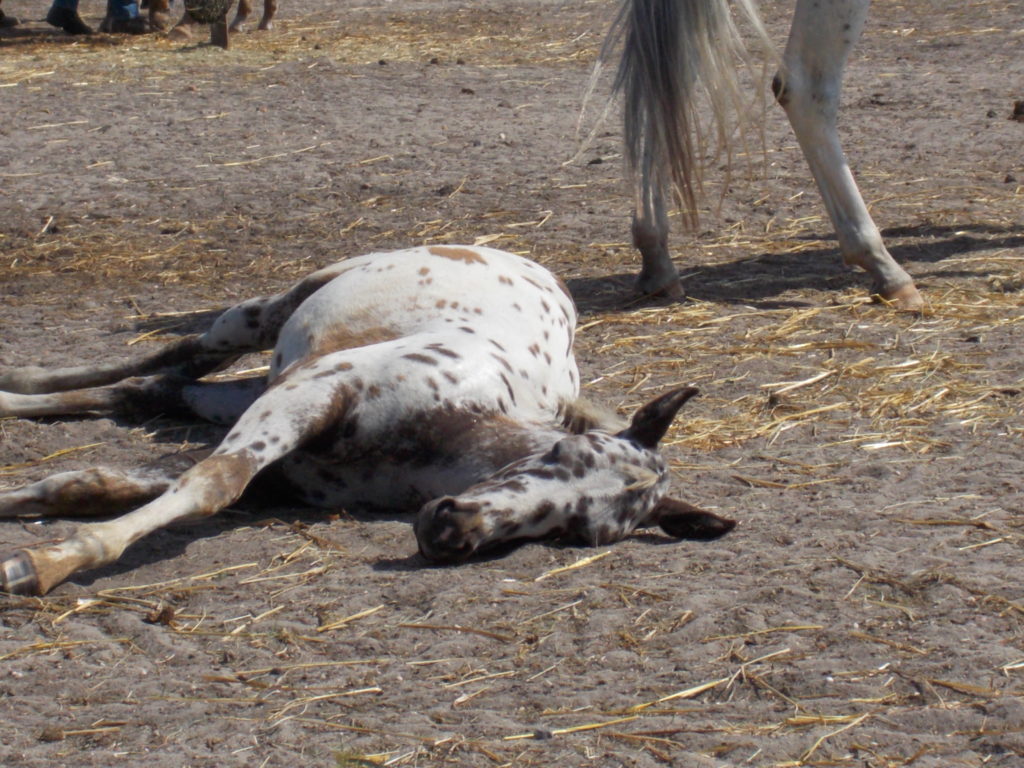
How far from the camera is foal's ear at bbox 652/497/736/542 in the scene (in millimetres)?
3232

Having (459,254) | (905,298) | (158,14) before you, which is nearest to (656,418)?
(459,254)

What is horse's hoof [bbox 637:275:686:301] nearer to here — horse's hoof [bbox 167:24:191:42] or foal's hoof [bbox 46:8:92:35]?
horse's hoof [bbox 167:24:191:42]

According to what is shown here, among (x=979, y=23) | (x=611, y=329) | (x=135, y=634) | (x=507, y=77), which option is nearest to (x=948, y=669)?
(x=135, y=634)

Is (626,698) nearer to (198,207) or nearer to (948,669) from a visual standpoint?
(948,669)

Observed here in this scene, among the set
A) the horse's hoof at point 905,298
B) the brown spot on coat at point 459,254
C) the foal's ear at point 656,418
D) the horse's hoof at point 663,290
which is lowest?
the horse's hoof at point 663,290

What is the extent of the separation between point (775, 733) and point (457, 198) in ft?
16.3

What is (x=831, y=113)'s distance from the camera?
5.21m

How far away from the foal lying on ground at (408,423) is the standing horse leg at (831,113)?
1421 mm

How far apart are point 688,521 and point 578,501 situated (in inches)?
10.8

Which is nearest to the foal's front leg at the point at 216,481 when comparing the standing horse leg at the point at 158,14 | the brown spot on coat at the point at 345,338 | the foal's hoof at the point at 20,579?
the foal's hoof at the point at 20,579

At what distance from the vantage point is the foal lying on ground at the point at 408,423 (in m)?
3.15

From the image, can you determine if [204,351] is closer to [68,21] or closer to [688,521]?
[688,521]

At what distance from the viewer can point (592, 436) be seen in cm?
334

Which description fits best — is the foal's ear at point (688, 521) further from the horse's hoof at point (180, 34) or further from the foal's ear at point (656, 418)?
the horse's hoof at point (180, 34)
